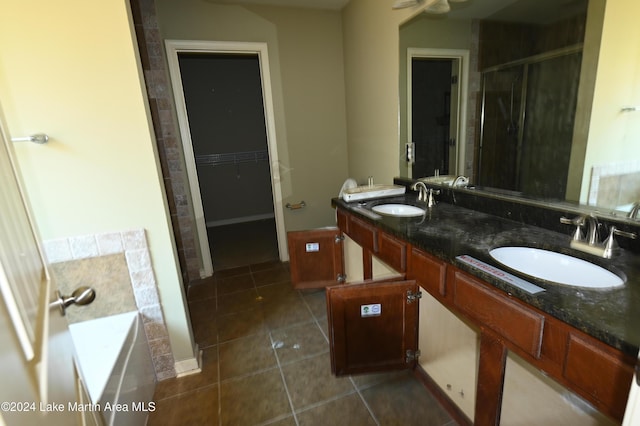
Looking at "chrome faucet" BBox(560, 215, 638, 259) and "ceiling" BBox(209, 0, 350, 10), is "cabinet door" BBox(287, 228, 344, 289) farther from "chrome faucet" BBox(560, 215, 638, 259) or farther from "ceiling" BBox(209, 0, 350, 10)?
"ceiling" BBox(209, 0, 350, 10)

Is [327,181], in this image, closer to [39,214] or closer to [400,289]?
[400,289]

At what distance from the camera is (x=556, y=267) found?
1.10 metres

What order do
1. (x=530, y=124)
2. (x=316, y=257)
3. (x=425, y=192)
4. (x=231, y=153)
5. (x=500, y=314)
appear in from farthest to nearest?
(x=231, y=153) → (x=316, y=257) → (x=425, y=192) → (x=530, y=124) → (x=500, y=314)

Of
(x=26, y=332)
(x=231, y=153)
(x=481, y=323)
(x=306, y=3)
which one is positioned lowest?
(x=481, y=323)

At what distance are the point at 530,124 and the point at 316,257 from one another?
Result: 162 centimetres

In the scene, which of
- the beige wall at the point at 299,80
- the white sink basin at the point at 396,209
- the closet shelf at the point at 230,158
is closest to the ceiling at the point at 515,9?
the white sink basin at the point at 396,209

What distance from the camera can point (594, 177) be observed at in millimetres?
1185

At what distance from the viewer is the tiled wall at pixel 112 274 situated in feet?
4.76

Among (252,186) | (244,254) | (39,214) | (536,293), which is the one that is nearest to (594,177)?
(536,293)

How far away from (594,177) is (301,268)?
6.04ft

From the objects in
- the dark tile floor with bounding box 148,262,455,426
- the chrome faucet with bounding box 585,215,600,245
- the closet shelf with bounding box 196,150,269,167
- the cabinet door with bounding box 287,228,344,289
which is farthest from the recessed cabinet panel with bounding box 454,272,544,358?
the closet shelf with bounding box 196,150,269,167

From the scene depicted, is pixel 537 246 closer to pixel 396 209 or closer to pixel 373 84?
pixel 396 209

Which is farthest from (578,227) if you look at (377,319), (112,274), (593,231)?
(112,274)

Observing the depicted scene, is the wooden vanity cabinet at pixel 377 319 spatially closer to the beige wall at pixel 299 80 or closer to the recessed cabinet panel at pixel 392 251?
the recessed cabinet panel at pixel 392 251
